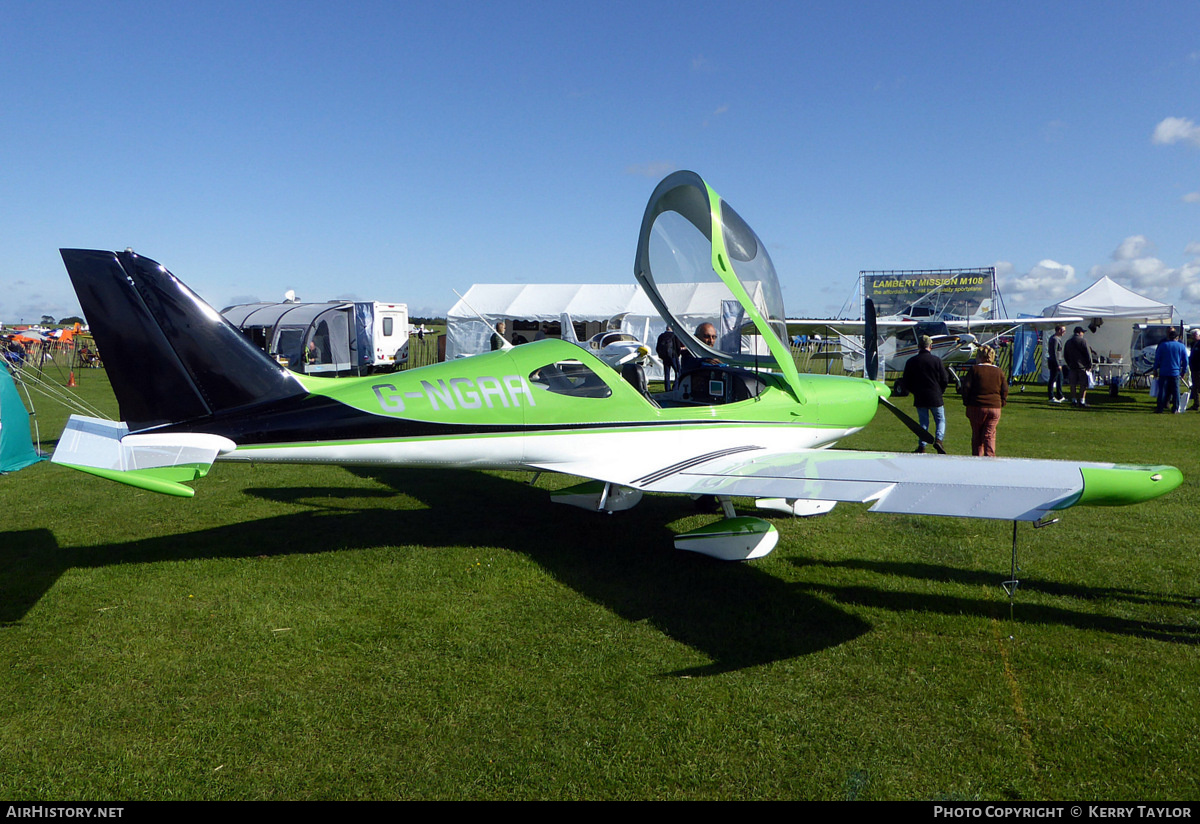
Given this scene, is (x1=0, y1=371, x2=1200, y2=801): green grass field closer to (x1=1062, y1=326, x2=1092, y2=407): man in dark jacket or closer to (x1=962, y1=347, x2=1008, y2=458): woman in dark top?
(x1=962, y1=347, x2=1008, y2=458): woman in dark top

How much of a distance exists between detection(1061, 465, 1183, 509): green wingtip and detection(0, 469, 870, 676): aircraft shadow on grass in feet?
4.65

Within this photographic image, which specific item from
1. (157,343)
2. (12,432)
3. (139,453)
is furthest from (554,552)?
(12,432)

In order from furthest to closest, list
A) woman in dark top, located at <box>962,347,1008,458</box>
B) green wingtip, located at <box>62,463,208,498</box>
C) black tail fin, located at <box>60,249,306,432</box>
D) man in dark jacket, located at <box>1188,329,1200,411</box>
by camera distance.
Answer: man in dark jacket, located at <box>1188,329,1200,411</box>, woman in dark top, located at <box>962,347,1008,458</box>, black tail fin, located at <box>60,249,306,432</box>, green wingtip, located at <box>62,463,208,498</box>

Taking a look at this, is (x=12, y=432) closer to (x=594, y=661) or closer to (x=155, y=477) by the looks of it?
(x=155, y=477)

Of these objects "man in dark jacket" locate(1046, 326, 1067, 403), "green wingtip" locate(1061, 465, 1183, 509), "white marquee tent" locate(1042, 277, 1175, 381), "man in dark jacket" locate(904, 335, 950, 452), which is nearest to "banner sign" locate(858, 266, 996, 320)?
"white marquee tent" locate(1042, 277, 1175, 381)

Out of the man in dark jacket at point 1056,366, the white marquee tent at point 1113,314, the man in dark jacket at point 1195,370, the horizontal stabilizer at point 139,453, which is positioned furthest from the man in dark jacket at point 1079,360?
the horizontal stabilizer at point 139,453

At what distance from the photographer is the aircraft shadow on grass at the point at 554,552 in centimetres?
416

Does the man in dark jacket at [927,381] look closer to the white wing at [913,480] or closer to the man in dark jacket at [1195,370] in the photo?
the white wing at [913,480]

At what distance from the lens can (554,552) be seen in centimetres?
566

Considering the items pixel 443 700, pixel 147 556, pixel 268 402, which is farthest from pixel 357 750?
pixel 147 556

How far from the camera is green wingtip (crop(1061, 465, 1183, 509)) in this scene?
3436 millimetres

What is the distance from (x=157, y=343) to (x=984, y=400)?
24.8ft

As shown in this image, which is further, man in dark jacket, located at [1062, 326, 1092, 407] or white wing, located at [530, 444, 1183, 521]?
man in dark jacket, located at [1062, 326, 1092, 407]
